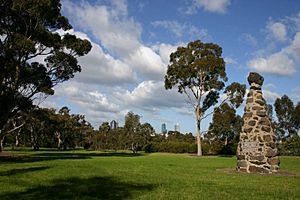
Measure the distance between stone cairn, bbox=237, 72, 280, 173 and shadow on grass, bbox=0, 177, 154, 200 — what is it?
307 inches

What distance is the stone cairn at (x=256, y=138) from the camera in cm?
1672

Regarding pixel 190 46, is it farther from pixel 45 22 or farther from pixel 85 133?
pixel 85 133

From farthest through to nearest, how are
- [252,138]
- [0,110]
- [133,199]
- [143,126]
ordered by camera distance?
[143,126] → [0,110] → [252,138] → [133,199]

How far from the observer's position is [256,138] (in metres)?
17.2

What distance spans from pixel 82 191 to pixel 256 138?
10532mm

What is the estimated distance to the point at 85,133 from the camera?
3191 inches

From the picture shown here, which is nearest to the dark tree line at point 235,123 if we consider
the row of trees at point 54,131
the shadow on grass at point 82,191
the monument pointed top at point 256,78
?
the row of trees at point 54,131

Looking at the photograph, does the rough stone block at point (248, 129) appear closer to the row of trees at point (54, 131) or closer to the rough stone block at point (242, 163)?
the rough stone block at point (242, 163)

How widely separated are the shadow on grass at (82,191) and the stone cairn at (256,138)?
7.79 meters

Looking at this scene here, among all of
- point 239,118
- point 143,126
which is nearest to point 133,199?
point 143,126

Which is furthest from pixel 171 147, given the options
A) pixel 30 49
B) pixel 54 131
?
pixel 30 49

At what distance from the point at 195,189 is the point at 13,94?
21762 millimetres

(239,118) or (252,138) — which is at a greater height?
(239,118)

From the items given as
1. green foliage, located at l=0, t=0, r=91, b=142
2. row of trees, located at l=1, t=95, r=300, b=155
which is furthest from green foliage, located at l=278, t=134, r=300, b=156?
green foliage, located at l=0, t=0, r=91, b=142
